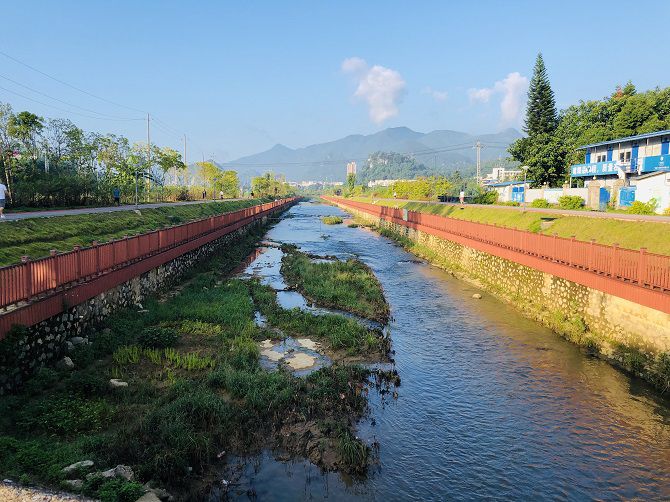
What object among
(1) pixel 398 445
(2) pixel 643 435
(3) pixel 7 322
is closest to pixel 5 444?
(3) pixel 7 322

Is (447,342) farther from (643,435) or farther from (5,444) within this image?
(5,444)

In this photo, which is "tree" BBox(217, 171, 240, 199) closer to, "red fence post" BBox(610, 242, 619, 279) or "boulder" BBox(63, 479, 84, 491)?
"red fence post" BBox(610, 242, 619, 279)

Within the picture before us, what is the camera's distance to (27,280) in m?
10.8

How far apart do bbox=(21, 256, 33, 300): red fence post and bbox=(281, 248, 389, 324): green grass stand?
40.6 ft

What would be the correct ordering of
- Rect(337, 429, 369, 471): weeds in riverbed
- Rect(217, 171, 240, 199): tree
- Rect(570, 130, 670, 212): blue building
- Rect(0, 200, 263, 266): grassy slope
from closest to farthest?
Rect(337, 429, 369, 471): weeds in riverbed → Rect(0, 200, 263, 266): grassy slope → Rect(570, 130, 670, 212): blue building → Rect(217, 171, 240, 199): tree

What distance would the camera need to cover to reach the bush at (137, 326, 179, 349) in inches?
546

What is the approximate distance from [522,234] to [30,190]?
29943 millimetres

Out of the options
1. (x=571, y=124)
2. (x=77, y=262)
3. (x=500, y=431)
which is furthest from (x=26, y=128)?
(x=571, y=124)

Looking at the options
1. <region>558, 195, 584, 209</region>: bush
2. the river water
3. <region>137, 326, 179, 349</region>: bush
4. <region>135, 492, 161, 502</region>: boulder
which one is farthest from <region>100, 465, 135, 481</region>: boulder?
<region>558, 195, 584, 209</region>: bush

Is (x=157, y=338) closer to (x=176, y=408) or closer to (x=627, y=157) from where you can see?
(x=176, y=408)

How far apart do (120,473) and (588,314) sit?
49.9 feet

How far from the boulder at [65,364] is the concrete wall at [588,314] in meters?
15.3

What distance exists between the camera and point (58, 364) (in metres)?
11.5

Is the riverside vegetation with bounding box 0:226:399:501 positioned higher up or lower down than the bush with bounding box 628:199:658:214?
lower down
